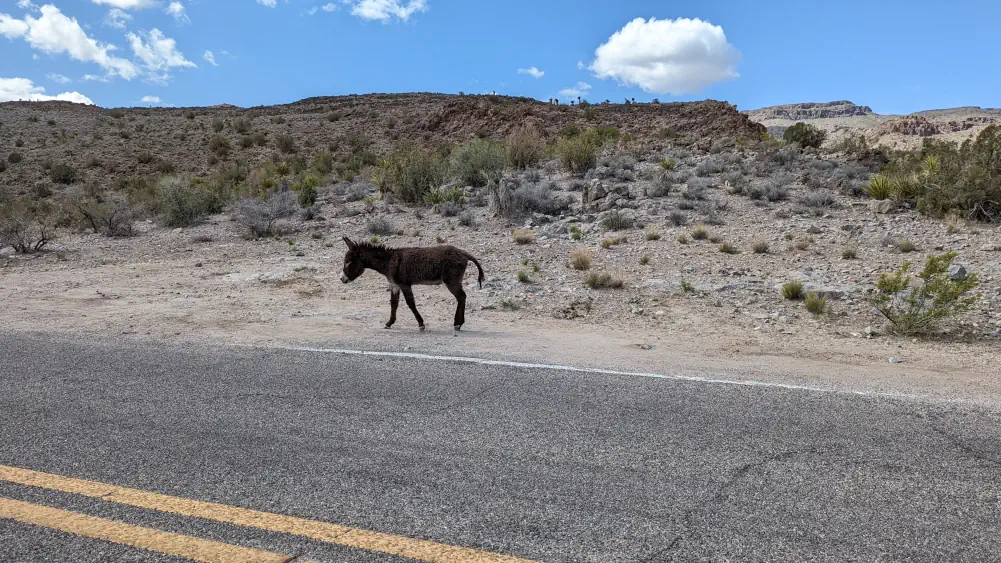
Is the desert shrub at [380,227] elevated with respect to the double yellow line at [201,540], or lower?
elevated

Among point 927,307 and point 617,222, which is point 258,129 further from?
point 927,307

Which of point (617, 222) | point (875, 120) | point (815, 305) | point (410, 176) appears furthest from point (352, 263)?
point (875, 120)

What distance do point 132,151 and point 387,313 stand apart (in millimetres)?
41499

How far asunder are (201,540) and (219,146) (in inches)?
1842

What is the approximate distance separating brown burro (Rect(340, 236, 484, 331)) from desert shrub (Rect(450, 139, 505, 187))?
1516 cm

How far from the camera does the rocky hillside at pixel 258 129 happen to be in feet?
129

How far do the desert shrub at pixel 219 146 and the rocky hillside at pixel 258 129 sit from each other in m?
0.07

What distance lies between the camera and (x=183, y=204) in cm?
2266

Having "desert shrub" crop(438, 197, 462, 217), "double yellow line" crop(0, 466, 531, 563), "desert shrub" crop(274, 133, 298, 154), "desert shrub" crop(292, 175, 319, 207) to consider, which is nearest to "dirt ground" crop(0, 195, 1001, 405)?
"desert shrub" crop(438, 197, 462, 217)

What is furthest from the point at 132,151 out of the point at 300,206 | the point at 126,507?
the point at 126,507

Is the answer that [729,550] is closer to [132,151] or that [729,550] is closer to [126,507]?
[126,507]

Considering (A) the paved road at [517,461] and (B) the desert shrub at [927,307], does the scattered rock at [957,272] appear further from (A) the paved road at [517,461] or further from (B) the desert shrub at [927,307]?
(A) the paved road at [517,461]

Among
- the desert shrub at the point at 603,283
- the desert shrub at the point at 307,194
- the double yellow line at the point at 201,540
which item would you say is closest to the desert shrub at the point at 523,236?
the desert shrub at the point at 603,283

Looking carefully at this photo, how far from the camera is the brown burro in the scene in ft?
28.7
